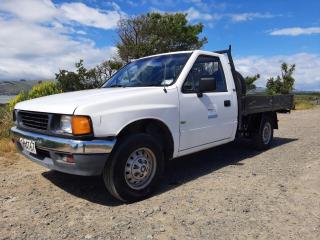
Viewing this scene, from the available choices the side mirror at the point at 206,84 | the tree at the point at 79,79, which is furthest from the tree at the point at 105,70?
the side mirror at the point at 206,84

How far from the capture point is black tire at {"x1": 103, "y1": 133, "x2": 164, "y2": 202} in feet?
13.1

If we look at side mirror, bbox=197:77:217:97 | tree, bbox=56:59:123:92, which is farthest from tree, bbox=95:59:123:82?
side mirror, bbox=197:77:217:97

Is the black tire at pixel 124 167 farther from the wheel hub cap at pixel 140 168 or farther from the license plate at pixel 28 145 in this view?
the license plate at pixel 28 145

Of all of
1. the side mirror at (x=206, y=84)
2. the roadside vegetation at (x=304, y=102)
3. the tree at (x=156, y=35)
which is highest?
the tree at (x=156, y=35)

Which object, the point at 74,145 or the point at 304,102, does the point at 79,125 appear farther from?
the point at 304,102

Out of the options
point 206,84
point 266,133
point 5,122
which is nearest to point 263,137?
point 266,133

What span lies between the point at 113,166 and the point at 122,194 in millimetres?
373

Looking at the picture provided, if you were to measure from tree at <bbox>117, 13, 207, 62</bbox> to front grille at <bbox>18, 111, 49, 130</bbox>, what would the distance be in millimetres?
17384

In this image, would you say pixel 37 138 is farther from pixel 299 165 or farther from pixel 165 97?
pixel 299 165

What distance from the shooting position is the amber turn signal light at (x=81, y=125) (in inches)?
148

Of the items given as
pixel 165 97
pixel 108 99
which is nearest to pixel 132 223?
pixel 108 99

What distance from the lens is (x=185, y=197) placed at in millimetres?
4445

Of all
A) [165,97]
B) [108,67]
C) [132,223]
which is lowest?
[132,223]

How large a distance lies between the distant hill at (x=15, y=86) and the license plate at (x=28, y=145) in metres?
5.07
